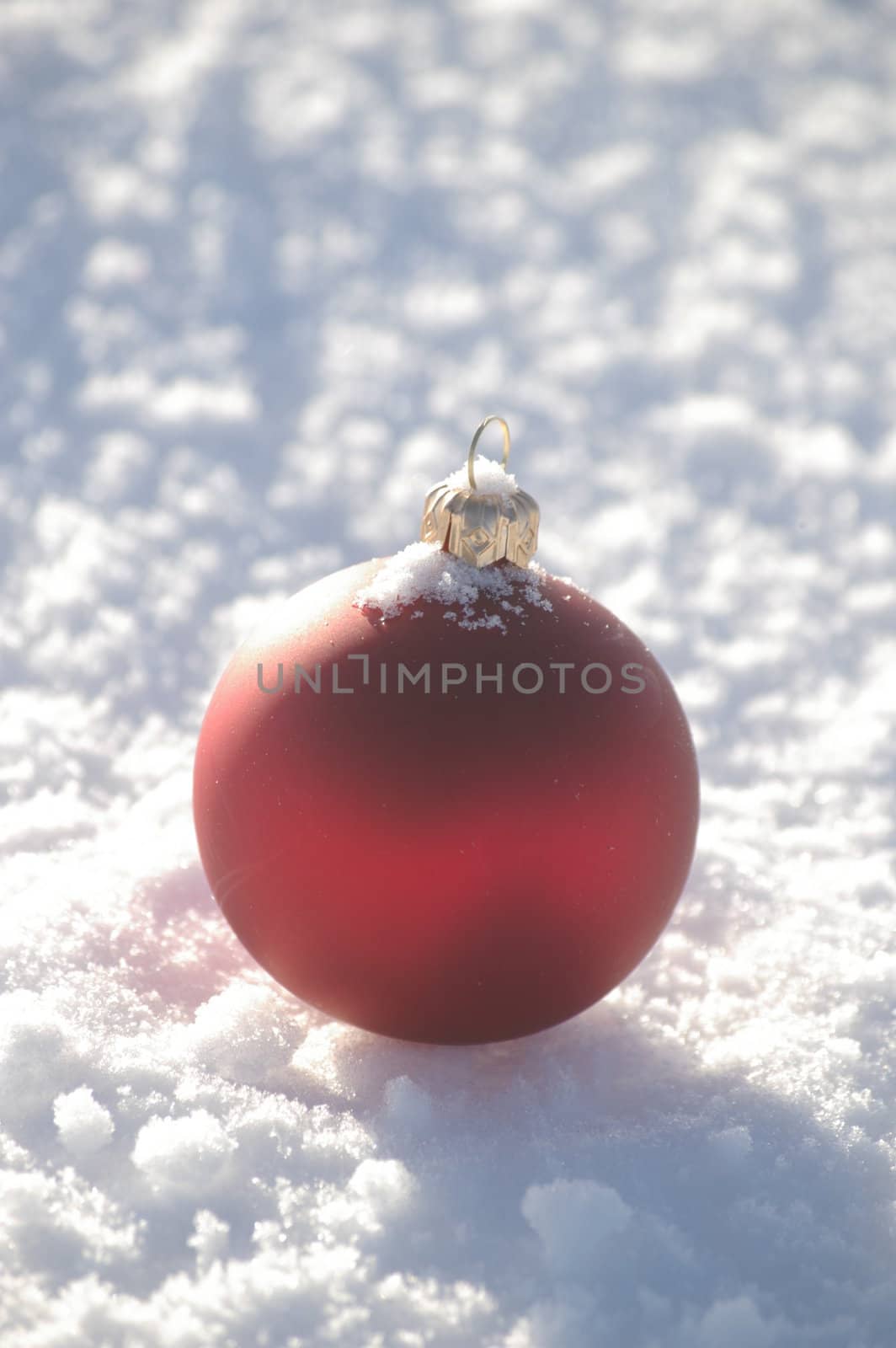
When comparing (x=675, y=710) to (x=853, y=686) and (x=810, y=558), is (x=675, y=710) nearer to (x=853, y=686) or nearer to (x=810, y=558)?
(x=853, y=686)

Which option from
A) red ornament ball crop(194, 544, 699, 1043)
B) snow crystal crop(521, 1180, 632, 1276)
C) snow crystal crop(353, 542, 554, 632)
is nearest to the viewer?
snow crystal crop(521, 1180, 632, 1276)

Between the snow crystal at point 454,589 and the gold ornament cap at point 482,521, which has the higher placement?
the gold ornament cap at point 482,521

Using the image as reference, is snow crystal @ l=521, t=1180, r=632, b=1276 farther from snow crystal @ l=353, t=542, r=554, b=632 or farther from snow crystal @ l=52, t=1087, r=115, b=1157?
snow crystal @ l=353, t=542, r=554, b=632

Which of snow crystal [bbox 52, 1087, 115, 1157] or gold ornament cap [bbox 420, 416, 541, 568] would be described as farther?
gold ornament cap [bbox 420, 416, 541, 568]

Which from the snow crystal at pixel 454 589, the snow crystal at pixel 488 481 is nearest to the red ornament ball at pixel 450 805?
the snow crystal at pixel 454 589

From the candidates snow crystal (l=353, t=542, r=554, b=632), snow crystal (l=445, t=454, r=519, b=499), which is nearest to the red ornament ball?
snow crystal (l=353, t=542, r=554, b=632)

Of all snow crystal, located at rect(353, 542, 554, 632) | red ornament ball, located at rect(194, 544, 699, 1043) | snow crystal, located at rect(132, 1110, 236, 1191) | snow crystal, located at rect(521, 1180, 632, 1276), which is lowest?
snow crystal, located at rect(521, 1180, 632, 1276)

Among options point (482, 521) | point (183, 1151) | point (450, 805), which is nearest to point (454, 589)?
point (482, 521)

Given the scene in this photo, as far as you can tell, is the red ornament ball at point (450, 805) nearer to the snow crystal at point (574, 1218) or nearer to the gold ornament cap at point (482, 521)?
the gold ornament cap at point (482, 521)
